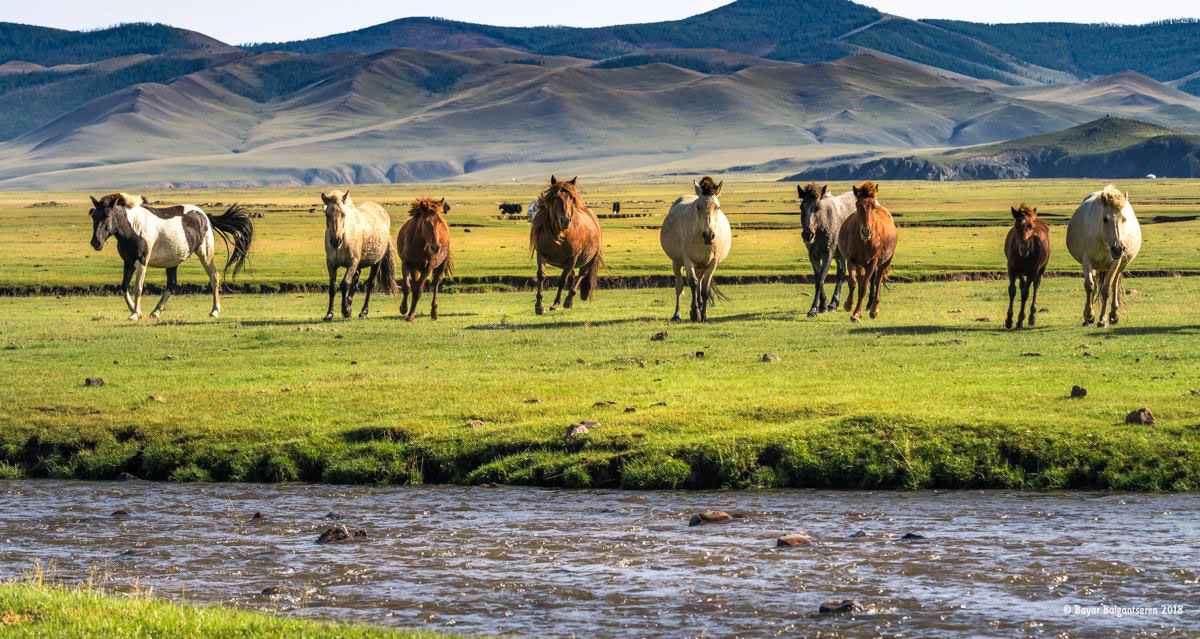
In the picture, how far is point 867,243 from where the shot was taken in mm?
29984

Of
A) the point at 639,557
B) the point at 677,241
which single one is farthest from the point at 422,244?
the point at 639,557

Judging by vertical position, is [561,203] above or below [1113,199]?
below

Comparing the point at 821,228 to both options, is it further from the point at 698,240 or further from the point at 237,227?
the point at 237,227

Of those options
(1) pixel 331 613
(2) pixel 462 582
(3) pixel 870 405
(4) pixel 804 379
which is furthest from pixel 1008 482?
(1) pixel 331 613

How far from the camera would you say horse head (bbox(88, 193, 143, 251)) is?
30922 mm

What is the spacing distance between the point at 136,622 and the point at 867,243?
22.3m

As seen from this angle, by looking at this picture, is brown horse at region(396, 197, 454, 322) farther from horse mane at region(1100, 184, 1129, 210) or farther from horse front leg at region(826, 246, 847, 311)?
horse mane at region(1100, 184, 1129, 210)

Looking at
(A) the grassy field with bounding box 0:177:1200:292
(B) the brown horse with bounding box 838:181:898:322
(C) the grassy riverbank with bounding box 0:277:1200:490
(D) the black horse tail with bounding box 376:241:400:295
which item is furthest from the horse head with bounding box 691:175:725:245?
(A) the grassy field with bounding box 0:177:1200:292

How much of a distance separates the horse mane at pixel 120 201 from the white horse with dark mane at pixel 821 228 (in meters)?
14.4

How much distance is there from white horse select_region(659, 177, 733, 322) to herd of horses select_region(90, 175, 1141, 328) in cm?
3

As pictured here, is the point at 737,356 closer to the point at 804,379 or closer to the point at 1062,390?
the point at 804,379

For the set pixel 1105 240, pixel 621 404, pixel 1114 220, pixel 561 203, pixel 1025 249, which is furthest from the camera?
pixel 561 203

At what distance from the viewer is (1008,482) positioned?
1562cm

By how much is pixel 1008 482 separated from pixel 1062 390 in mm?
3906
